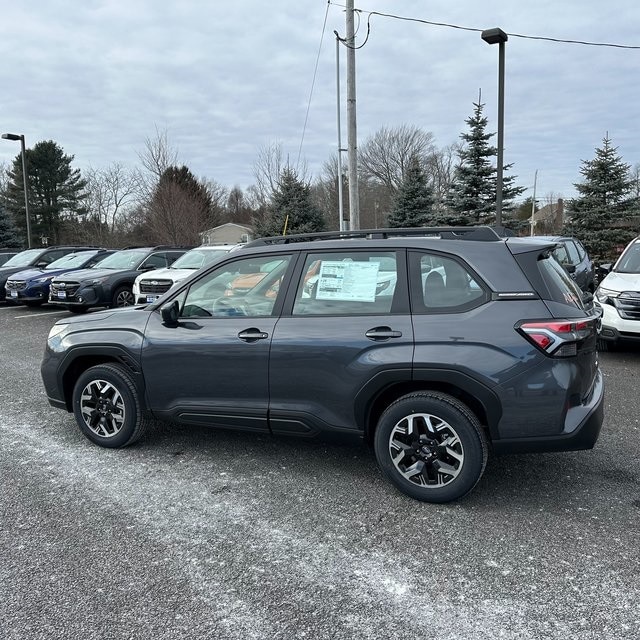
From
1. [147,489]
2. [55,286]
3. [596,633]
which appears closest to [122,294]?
[55,286]

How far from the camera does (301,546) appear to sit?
304 cm

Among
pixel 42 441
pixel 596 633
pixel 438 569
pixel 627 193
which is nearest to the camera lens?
pixel 596 633

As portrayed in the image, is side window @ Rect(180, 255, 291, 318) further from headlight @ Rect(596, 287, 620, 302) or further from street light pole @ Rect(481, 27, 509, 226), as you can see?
street light pole @ Rect(481, 27, 509, 226)

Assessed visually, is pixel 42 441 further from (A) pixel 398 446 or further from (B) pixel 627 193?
(B) pixel 627 193

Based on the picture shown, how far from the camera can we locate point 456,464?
11.1 ft

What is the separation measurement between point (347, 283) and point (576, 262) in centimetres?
818

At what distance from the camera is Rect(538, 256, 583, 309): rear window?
335 centimetres

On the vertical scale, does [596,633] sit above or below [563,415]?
below

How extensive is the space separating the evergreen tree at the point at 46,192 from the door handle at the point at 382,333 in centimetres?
4961

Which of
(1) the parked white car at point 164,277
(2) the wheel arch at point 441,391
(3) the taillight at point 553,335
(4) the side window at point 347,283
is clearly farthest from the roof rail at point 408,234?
(1) the parked white car at point 164,277

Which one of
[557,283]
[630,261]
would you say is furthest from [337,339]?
[630,261]

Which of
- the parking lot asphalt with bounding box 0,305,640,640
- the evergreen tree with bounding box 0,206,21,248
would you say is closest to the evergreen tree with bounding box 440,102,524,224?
the parking lot asphalt with bounding box 0,305,640,640

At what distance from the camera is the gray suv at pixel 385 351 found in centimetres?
325

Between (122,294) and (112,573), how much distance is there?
10.6m
